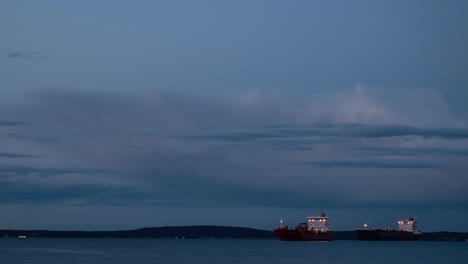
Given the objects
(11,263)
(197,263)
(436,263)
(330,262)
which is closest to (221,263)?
(197,263)

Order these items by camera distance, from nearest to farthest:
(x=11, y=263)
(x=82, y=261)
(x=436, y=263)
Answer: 1. (x=11, y=263)
2. (x=82, y=261)
3. (x=436, y=263)

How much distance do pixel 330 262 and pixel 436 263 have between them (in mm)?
17756

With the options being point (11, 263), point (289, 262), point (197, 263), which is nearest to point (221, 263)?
point (197, 263)

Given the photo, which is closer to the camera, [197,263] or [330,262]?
[197,263]

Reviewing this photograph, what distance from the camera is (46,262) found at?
10438 cm

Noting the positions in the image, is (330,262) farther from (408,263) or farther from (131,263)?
(131,263)

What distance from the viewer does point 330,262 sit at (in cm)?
11138

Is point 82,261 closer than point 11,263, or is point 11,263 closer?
point 11,263

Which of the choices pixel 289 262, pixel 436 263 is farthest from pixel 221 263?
pixel 436 263

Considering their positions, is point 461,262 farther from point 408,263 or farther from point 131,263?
point 131,263

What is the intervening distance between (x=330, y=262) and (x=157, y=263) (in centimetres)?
2636

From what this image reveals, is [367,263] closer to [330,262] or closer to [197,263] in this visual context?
[330,262]

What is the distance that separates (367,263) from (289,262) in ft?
38.8

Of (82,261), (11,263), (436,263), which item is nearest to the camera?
(11,263)
